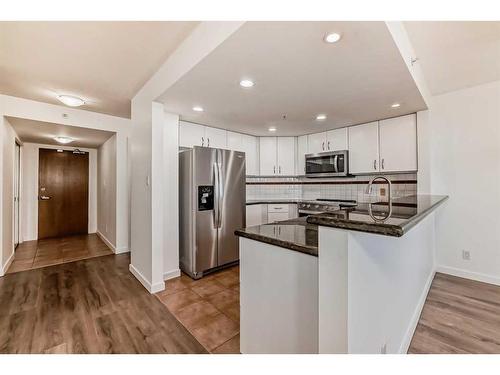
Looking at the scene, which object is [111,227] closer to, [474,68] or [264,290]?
[264,290]

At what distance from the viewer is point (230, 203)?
3.32m

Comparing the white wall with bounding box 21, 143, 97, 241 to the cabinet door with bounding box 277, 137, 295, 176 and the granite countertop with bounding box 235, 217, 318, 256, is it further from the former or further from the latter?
the granite countertop with bounding box 235, 217, 318, 256

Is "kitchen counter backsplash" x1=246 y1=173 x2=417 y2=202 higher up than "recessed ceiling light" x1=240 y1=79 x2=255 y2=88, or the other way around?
"recessed ceiling light" x1=240 y1=79 x2=255 y2=88

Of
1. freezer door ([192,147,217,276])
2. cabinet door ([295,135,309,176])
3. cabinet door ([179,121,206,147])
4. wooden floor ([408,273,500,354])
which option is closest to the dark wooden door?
cabinet door ([179,121,206,147])

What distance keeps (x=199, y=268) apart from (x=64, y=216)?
4.30 meters

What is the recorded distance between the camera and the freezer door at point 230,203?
10.6 feet

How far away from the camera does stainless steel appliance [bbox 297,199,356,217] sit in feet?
12.3

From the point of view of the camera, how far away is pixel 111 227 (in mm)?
4352

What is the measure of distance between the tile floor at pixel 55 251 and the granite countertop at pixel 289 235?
3667 millimetres

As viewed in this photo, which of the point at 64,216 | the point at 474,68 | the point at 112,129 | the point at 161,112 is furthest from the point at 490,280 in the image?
the point at 64,216

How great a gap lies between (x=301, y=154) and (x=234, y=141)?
1326 millimetres

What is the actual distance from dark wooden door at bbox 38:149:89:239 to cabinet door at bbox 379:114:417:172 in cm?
630

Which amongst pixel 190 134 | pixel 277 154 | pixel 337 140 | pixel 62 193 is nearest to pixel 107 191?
pixel 62 193

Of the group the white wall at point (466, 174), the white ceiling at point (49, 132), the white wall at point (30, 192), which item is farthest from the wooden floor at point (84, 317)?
the white wall at point (466, 174)
